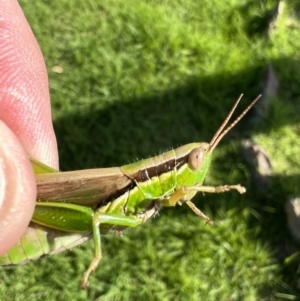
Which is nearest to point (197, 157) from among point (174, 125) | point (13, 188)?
point (13, 188)

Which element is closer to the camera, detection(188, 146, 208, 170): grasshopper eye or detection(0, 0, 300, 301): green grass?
detection(188, 146, 208, 170): grasshopper eye

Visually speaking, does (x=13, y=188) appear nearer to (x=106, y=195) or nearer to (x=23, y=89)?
(x=106, y=195)

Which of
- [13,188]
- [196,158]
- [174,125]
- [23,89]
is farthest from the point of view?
[174,125]

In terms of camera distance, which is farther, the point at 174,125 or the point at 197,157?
the point at 174,125

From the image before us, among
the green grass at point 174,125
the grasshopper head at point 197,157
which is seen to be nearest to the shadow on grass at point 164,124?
the green grass at point 174,125

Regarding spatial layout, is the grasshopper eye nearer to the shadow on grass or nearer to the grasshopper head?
the grasshopper head

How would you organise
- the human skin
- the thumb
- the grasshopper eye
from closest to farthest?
the thumb < the grasshopper eye < the human skin

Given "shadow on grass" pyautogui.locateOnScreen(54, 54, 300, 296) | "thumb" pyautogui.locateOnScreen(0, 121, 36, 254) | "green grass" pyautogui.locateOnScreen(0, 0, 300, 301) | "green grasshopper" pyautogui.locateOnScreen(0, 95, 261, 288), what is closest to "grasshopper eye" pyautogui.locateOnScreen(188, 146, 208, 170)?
"green grasshopper" pyautogui.locateOnScreen(0, 95, 261, 288)

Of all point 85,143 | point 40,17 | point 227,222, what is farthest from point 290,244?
point 40,17
